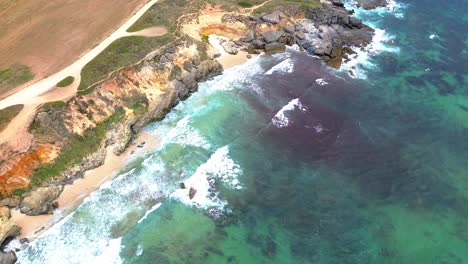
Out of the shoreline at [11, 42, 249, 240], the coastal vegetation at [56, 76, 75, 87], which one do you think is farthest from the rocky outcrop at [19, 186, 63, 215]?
the coastal vegetation at [56, 76, 75, 87]

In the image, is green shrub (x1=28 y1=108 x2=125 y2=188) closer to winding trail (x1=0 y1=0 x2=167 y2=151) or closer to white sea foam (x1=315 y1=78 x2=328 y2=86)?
winding trail (x1=0 y1=0 x2=167 y2=151)

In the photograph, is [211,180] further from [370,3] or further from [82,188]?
[370,3]

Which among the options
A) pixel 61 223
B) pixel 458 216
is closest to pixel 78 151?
pixel 61 223

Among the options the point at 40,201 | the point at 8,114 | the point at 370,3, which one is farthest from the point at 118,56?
the point at 370,3

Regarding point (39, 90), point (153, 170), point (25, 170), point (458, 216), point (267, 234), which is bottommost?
point (458, 216)

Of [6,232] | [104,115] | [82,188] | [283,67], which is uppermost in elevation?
[104,115]

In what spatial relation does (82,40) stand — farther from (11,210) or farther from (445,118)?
(445,118)
